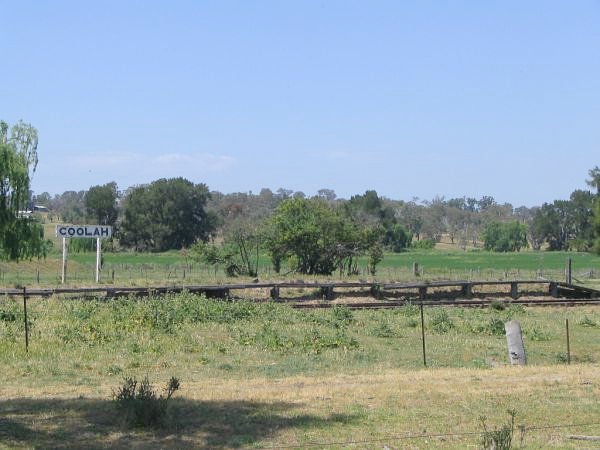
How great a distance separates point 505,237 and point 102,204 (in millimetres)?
72001

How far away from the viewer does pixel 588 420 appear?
43.2 ft

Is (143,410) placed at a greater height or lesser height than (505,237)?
lesser

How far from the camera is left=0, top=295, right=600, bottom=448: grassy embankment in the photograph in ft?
40.8

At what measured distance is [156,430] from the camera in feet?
40.7

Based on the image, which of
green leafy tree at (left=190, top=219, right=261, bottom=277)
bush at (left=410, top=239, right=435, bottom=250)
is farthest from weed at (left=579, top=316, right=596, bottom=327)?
bush at (left=410, top=239, right=435, bottom=250)

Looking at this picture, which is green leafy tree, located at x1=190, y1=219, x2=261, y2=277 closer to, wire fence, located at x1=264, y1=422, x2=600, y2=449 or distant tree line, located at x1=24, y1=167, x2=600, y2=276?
distant tree line, located at x1=24, y1=167, x2=600, y2=276

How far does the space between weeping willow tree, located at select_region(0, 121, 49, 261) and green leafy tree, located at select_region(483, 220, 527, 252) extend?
12634 centimetres

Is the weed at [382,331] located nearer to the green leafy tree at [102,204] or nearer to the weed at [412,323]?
the weed at [412,323]

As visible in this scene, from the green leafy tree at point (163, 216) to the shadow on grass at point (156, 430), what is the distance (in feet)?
318

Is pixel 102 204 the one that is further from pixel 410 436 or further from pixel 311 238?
pixel 410 436

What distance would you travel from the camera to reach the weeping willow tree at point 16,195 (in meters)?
32.4

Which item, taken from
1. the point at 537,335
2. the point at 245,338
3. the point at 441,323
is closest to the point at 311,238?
the point at 441,323

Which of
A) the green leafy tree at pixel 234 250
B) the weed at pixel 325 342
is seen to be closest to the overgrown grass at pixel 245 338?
the weed at pixel 325 342

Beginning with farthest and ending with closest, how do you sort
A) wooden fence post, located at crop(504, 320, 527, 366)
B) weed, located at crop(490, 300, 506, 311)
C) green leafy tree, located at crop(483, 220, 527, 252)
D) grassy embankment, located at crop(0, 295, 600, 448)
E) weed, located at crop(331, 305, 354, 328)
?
green leafy tree, located at crop(483, 220, 527, 252)
weed, located at crop(490, 300, 506, 311)
weed, located at crop(331, 305, 354, 328)
wooden fence post, located at crop(504, 320, 527, 366)
grassy embankment, located at crop(0, 295, 600, 448)
